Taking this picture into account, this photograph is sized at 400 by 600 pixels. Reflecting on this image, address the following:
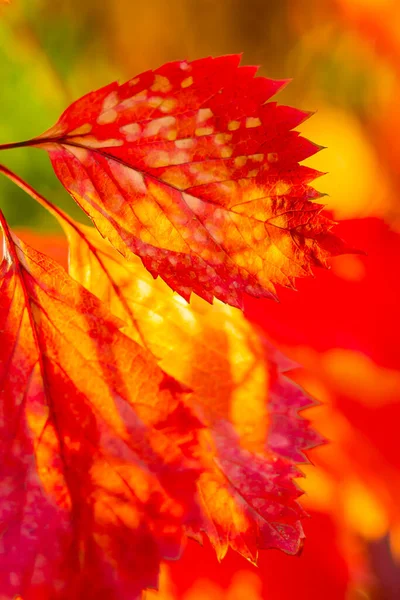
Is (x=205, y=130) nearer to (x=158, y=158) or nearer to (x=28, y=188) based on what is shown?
(x=158, y=158)

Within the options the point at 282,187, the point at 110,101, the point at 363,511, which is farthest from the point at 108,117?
the point at 363,511

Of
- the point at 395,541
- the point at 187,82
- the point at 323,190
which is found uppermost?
the point at 187,82

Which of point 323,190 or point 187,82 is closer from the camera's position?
point 187,82

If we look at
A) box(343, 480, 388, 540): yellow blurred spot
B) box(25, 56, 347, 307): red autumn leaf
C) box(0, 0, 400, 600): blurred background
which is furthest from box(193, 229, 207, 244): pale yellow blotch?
box(343, 480, 388, 540): yellow blurred spot

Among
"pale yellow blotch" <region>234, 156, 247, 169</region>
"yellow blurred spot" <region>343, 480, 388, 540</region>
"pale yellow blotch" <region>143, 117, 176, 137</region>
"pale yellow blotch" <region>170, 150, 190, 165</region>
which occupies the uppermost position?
"pale yellow blotch" <region>143, 117, 176, 137</region>

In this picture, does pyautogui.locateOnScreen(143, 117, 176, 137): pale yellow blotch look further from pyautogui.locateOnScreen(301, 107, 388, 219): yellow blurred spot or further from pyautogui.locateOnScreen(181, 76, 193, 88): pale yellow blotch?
pyautogui.locateOnScreen(301, 107, 388, 219): yellow blurred spot

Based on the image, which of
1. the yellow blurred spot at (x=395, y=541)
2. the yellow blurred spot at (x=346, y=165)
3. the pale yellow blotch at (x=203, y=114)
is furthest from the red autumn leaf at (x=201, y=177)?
the yellow blurred spot at (x=395, y=541)

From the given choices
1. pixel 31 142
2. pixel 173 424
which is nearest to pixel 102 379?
pixel 173 424
